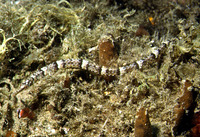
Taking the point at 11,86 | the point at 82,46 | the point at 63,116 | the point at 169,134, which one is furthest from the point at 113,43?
the point at 11,86

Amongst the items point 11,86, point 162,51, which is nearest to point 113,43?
point 162,51

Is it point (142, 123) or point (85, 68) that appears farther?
point (85, 68)

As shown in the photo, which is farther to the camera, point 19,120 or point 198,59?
point 198,59

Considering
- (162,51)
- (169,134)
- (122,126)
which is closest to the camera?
(169,134)

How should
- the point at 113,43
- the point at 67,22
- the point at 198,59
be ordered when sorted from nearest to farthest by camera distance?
the point at 198,59
the point at 113,43
the point at 67,22

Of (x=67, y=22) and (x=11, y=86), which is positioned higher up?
(x=67, y=22)

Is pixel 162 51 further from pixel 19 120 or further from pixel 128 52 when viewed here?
pixel 19 120

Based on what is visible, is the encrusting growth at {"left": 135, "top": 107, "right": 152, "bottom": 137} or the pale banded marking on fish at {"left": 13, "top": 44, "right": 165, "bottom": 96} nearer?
the encrusting growth at {"left": 135, "top": 107, "right": 152, "bottom": 137}

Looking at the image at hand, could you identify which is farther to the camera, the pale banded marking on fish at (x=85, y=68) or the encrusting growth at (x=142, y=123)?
the pale banded marking on fish at (x=85, y=68)

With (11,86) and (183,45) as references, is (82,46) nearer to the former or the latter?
(11,86)

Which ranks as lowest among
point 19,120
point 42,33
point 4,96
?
point 19,120
